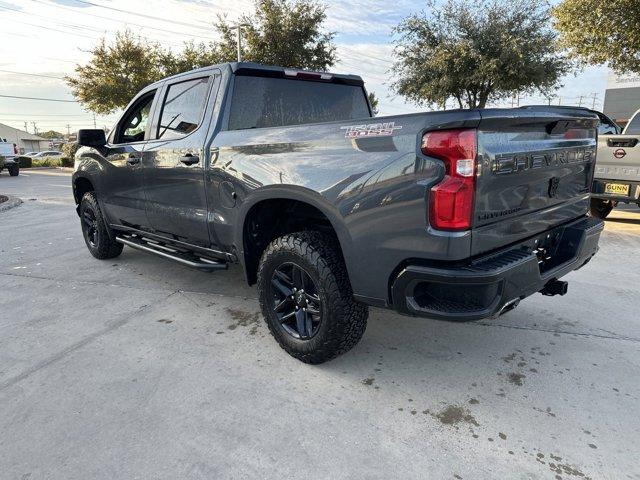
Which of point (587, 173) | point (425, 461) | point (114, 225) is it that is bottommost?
point (425, 461)

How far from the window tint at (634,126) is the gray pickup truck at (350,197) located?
480 centimetres

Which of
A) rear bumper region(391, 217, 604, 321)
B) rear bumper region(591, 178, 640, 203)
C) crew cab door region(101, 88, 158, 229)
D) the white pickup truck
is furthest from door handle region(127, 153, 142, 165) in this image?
rear bumper region(591, 178, 640, 203)

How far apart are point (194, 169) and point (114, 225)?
2.00 meters

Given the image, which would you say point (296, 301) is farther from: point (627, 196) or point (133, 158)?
point (627, 196)

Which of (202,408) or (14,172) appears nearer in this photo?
(202,408)

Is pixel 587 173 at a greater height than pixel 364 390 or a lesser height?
greater

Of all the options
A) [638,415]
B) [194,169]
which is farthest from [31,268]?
[638,415]

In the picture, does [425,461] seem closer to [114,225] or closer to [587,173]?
[587,173]

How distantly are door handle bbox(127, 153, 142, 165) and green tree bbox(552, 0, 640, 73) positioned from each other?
11.1 metres

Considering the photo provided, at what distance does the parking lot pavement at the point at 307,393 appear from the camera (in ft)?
6.99

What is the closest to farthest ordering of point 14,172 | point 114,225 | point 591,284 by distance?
1. point 591,284
2. point 114,225
3. point 14,172

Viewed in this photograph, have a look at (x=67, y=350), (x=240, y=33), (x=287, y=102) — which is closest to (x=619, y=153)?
(x=287, y=102)

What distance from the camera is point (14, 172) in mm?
21203

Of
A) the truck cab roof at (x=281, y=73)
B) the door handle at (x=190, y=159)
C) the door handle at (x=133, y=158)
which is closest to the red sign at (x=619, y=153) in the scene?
the truck cab roof at (x=281, y=73)
